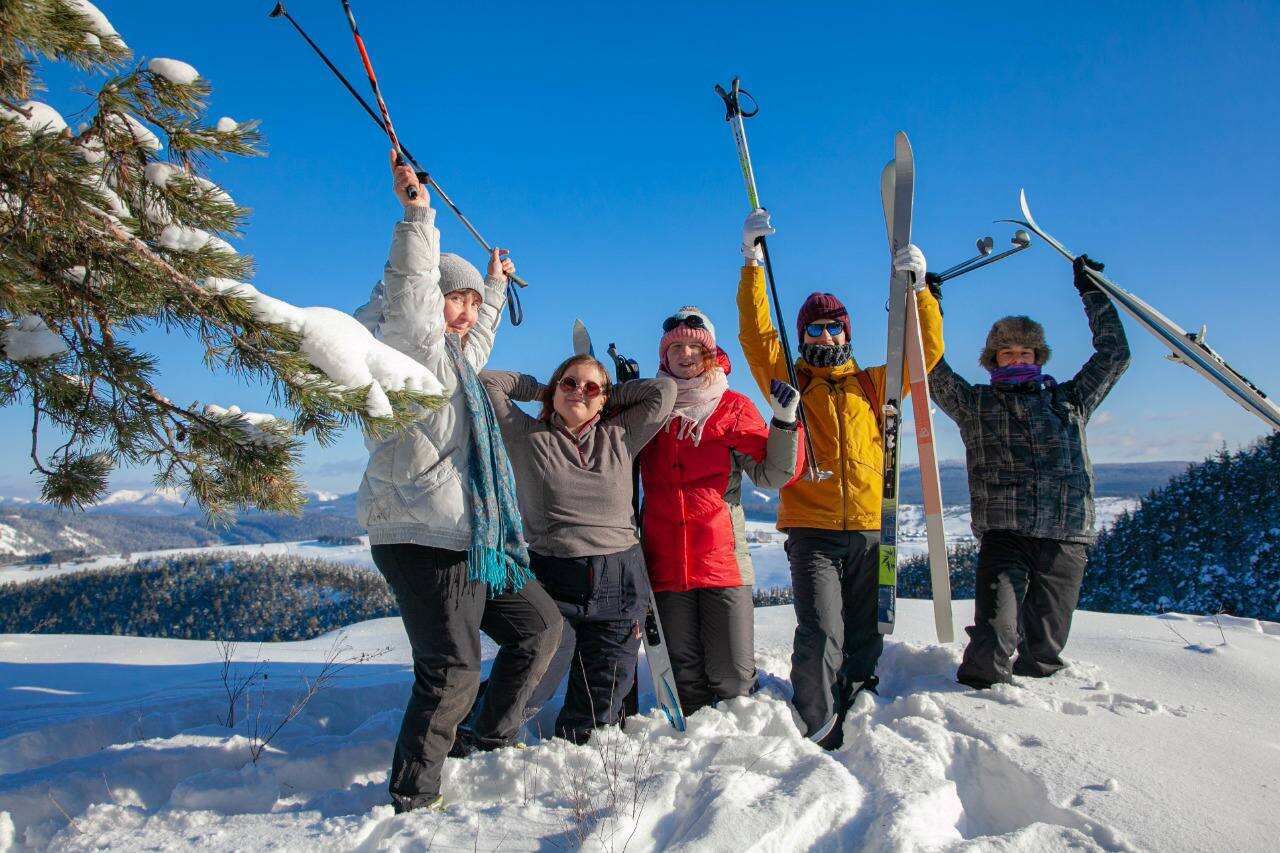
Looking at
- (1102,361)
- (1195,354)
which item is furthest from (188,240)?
(1195,354)

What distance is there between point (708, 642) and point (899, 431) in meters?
1.64

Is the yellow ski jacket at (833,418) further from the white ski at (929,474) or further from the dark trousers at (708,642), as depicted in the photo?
the dark trousers at (708,642)

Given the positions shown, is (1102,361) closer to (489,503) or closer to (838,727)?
(838,727)

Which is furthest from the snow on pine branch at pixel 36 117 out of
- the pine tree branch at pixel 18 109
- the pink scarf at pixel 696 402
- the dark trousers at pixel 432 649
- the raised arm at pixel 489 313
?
the pink scarf at pixel 696 402

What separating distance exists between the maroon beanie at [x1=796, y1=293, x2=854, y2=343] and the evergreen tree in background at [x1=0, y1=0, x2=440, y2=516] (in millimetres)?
2475

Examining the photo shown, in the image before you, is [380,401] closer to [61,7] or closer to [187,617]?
[61,7]

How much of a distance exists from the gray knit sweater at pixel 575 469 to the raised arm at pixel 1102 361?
2323 mm

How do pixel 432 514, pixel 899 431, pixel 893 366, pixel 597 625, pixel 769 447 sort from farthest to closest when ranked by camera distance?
pixel 893 366 → pixel 899 431 → pixel 769 447 → pixel 597 625 → pixel 432 514

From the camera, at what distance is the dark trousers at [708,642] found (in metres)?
3.62

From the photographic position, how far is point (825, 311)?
4.05 meters

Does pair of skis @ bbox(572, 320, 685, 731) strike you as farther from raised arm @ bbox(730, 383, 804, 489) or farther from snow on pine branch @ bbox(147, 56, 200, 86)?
snow on pine branch @ bbox(147, 56, 200, 86)

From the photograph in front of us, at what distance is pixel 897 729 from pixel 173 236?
3.26 meters

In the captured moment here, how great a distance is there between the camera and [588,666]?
3.24 m

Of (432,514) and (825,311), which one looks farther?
(825,311)
